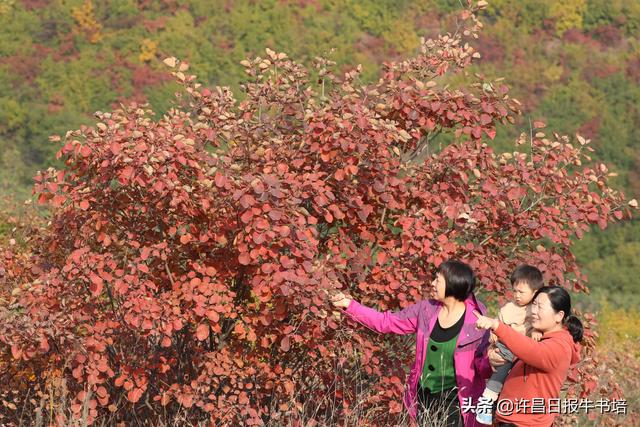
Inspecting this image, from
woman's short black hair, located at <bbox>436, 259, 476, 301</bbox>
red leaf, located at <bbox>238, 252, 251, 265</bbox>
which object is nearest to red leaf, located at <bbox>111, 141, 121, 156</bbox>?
red leaf, located at <bbox>238, 252, 251, 265</bbox>

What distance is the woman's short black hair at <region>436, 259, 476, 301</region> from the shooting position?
431 cm

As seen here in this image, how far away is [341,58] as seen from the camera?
111 ft

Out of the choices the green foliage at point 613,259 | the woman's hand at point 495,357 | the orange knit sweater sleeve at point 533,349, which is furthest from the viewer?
the green foliage at point 613,259

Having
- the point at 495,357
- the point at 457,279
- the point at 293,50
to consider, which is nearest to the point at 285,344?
the point at 457,279

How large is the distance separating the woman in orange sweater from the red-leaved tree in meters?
0.84

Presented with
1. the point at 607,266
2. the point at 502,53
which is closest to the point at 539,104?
the point at 502,53

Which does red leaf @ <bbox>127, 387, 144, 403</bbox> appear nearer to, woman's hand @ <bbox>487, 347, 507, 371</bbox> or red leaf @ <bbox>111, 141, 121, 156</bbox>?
red leaf @ <bbox>111, 141, 121, 156</bbox>

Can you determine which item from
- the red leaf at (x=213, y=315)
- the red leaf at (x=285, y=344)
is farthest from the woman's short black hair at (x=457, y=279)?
the red leaf at (x=213, y=315)

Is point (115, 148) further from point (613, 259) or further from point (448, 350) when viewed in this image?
point (613, 259)

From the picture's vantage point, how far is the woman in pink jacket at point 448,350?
4336mm

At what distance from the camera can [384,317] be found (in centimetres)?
456

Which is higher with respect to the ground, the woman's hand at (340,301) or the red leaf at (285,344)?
the woman's hand at (340,301)

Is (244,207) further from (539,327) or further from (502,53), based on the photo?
(502,53)

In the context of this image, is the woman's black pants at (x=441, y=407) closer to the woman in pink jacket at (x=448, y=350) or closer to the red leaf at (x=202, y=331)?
the woman in pink jacket at (x=448, y=350)
